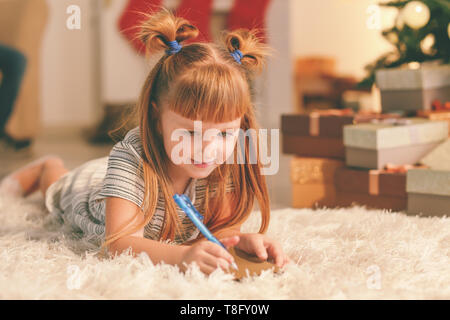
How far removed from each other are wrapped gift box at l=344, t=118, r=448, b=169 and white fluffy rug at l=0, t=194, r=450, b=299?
0.24 m

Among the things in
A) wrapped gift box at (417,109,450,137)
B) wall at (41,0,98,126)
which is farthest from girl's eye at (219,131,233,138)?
wall at (41,0,98,126)

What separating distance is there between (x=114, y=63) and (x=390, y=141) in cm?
244

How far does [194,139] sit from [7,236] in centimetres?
41

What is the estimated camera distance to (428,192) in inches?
39.5

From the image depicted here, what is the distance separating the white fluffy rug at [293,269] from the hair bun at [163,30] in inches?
12.3

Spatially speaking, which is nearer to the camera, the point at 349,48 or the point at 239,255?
the point at 239,255

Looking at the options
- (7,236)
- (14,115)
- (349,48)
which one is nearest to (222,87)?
(7,236)

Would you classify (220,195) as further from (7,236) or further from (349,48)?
(349,48)

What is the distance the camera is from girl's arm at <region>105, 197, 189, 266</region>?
2.18ft

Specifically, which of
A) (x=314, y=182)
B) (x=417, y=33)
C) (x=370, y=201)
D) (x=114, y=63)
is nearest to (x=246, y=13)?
(x=114, y=63)

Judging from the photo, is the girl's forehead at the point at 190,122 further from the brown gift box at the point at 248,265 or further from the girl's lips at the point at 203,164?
the brown gift box at the point at 248,265

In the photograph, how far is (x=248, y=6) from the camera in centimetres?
315

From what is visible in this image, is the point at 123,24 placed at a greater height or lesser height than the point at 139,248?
greater
